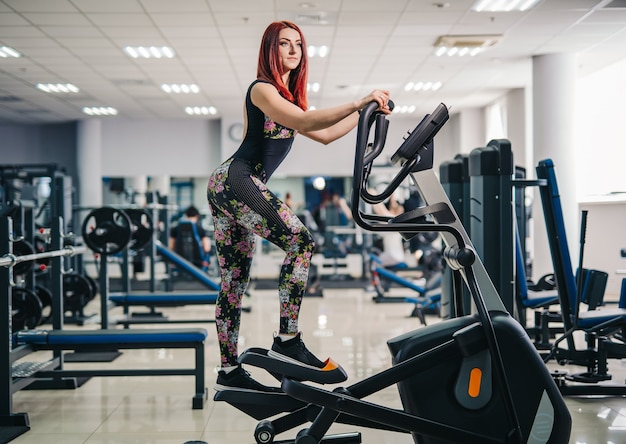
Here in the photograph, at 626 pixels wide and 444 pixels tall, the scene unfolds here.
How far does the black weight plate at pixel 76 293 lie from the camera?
6580 mm

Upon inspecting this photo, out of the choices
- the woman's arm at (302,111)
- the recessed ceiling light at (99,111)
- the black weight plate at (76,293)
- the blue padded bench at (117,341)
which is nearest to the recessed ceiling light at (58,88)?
the recessed ceiling light at (99,111)

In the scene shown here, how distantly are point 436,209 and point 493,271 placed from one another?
1286mm

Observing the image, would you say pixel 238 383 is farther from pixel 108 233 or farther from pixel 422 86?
pixel 422 86

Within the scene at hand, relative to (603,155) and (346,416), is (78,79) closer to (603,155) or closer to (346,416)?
(603,155)

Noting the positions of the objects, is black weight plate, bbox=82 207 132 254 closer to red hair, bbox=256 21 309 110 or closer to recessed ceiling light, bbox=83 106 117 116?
red hair, bbox=256 21 309 110

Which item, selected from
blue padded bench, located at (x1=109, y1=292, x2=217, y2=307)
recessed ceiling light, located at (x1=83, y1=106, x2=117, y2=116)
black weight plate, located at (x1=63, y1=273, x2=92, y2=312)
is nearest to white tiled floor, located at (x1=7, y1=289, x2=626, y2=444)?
blue padded bench, located at (x1=109, y1=292, x2=217, y2=307)

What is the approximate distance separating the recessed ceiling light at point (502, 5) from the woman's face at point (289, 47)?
4648mm

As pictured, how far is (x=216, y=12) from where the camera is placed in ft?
21.9

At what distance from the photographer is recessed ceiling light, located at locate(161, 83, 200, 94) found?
1037cm

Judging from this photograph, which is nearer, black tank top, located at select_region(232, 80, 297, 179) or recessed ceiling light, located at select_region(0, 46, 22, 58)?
black tank top, located at select_region(232, 80, 297, 179)

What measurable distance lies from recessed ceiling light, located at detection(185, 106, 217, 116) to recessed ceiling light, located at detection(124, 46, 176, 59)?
4001 mm

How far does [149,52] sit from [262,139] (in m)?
6.37

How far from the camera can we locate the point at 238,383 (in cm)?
241

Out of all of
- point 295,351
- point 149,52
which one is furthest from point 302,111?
point 149,52
